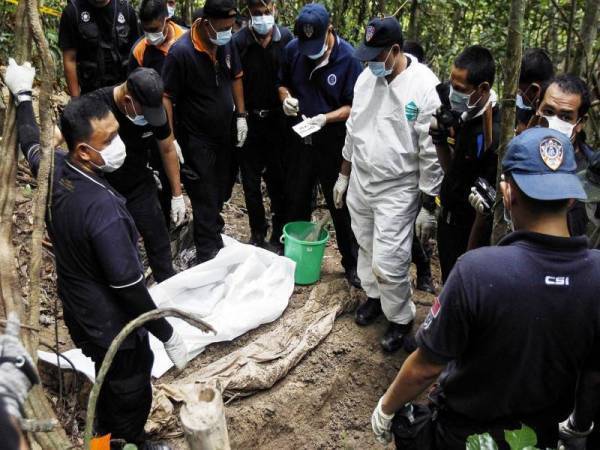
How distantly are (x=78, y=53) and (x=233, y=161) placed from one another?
60.0 inches

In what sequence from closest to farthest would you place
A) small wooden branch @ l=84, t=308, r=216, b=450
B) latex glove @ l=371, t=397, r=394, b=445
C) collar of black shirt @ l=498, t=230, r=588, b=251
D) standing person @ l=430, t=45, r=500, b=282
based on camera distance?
1. small wooden branch @ l=84, t=308, r=216, b=450
2. collar of black shirt @ l=498, t=230, r=588, b=251
3. latex glove @ l=371, t=397, r=394, b=445
4. standing person @ l=430, t=45, r=500, b=282

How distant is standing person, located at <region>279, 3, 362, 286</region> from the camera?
3.80 m

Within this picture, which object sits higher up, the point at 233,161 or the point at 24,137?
the point at 24,137

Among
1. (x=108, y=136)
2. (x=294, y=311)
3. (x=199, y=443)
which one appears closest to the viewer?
(x=199, y=443)

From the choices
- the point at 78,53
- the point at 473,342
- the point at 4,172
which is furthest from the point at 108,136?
the point at 78,53

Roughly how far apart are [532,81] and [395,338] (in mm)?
1764

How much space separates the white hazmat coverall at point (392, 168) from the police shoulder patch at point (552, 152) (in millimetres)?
1490

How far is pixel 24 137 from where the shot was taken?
262 centimetres

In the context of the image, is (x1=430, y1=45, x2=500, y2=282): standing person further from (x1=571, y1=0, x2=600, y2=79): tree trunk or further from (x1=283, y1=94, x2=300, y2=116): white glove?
(x1=283, y1=94, x2=300, y2=116): white glove

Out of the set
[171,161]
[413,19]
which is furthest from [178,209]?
[413,19]

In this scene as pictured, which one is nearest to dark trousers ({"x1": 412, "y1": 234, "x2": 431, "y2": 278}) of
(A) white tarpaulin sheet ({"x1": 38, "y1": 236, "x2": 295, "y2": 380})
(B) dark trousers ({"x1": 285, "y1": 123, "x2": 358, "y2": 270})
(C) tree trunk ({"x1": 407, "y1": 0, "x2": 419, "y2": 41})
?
(B) dark trousers ({"x1": 285, "y1": 123, "x2": 358, "y2": 270})

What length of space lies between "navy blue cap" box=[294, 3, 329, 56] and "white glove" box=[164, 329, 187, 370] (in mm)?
2115

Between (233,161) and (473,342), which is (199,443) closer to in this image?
(473,342)

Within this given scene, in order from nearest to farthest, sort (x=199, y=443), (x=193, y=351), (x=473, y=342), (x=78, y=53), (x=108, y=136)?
(x=199, y=443) < (x=473, y=342) < (x=108, y=136) < (x=193, y=351) < (x=78, y=53)
